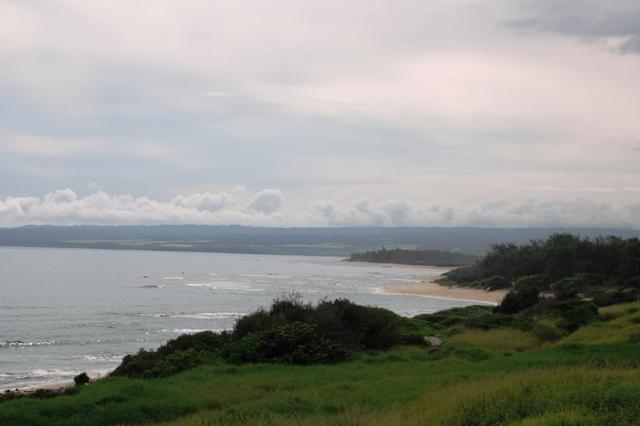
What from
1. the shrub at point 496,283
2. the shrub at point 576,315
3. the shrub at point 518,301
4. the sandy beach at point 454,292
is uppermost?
the shrub at point 576,315

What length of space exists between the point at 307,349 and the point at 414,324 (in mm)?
14386

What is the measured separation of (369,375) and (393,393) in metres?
4.86

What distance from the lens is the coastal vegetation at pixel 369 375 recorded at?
40.8ft

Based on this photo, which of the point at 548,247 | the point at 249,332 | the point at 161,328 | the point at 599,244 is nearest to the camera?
the point at 249,332

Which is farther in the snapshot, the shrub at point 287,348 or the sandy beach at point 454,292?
the sandy beach at point 454,292

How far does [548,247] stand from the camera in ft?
298

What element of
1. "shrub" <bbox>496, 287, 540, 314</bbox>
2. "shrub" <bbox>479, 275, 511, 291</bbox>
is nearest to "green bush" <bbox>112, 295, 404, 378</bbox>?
"shrub" <bbox>496, 287, 540, 314</bbox>

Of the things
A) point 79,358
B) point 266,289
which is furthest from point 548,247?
point 79,358

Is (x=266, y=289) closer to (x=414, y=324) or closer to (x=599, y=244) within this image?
(x=599, y=244)

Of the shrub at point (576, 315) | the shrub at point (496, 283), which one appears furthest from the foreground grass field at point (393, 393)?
the shrub at point (496, 283)

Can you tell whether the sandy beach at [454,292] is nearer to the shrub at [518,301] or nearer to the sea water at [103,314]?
the sea water at [103,314]

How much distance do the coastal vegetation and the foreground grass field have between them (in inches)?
1.5

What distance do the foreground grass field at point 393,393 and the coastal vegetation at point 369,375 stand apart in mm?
39

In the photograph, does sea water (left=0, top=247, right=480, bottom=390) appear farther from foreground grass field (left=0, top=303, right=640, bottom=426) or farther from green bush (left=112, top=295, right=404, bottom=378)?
foreground grass field (left=0, top=303, right=640, bottom=426)
